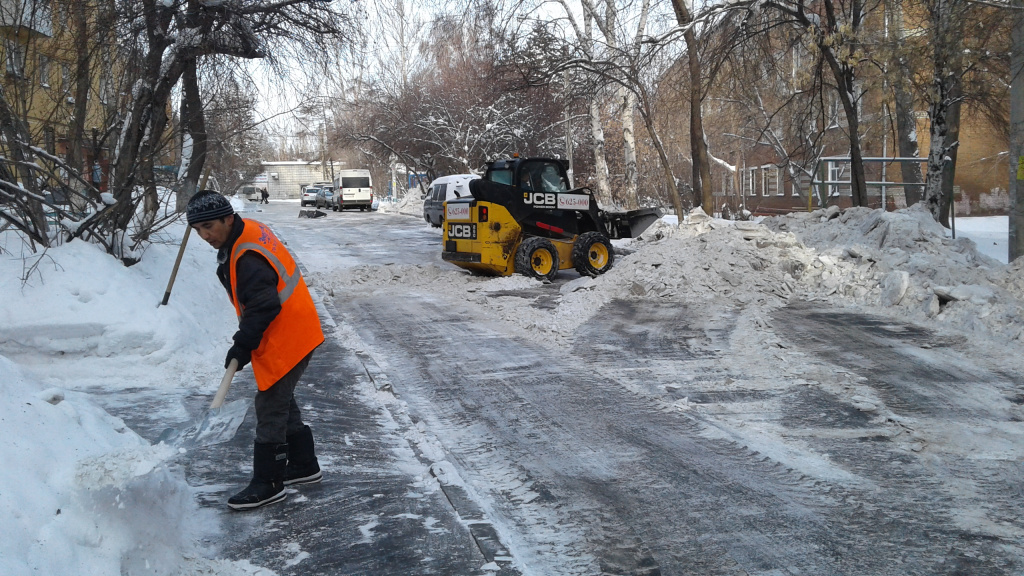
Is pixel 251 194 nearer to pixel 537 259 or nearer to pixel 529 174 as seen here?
pixel 529 174

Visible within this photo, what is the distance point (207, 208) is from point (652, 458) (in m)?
3.03

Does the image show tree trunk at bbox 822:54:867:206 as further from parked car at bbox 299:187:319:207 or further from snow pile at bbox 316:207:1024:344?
parked car at bbox 299:187:319:207

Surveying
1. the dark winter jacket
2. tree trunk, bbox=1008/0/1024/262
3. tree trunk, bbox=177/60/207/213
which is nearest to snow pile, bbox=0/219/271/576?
the dark winter jacket

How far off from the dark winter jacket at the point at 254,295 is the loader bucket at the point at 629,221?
1235 centimetres

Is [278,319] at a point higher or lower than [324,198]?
lower

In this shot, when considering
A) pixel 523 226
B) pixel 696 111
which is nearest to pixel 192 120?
pixel 523 226

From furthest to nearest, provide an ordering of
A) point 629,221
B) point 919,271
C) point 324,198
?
point 324,198 → point 629,221 → point 919,271

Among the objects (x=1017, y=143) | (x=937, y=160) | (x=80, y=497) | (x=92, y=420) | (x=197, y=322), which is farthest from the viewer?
(x=937, y=160)

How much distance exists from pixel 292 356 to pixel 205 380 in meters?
3.21

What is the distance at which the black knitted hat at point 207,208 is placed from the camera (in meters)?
4.34

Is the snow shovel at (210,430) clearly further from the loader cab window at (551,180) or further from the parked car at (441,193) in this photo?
the parked car at (441,193)

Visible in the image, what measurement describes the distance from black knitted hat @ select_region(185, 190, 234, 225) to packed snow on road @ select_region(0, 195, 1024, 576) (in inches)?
44.7

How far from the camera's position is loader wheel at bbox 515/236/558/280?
566 inches

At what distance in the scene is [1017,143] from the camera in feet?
37.2
